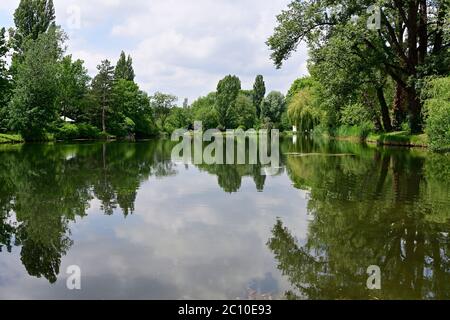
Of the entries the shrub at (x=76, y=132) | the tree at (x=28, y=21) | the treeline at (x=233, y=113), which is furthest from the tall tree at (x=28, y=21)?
the treeline at (x=233, y=113)

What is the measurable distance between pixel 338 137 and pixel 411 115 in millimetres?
25333

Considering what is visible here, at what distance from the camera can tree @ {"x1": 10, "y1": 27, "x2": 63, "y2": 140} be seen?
4550 cm

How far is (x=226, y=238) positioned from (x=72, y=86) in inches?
2333

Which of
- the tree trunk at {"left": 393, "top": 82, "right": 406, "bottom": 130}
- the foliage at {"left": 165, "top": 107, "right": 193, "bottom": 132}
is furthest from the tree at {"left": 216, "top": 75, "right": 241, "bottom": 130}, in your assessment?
the tree trunk at {"left": 393, "top": 82, "right": 406, "bottom": 130}

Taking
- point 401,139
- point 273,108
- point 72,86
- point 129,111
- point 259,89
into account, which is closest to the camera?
point 401,139

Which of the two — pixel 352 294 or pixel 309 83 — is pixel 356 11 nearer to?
pixel 352 294

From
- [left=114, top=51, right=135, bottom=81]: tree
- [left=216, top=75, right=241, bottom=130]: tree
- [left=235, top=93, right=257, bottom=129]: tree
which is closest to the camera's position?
[left=114, top=51, right=135, bottom=81]: tree

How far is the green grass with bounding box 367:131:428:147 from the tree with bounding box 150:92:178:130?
67076 millimetres

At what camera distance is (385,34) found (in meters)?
34.2

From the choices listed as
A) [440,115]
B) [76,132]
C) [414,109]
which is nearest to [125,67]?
[76,132]

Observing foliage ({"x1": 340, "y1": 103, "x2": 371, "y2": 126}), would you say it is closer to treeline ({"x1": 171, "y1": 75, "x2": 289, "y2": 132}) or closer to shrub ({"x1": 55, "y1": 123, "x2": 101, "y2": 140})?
shrub ({"x1": 55, "y1": 123, "x2": 101, "y2": 140})

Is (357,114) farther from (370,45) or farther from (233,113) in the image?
(233,113)

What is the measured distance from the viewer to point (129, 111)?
73.4 meters
